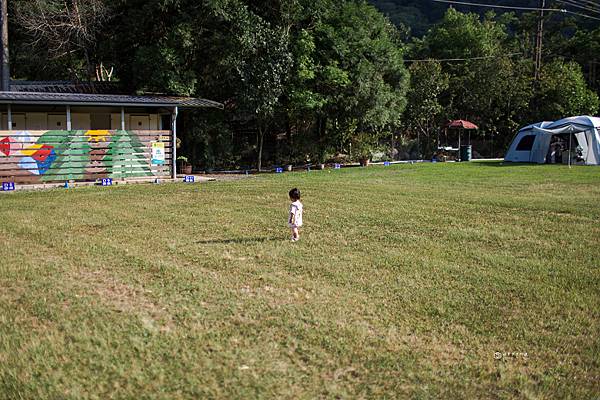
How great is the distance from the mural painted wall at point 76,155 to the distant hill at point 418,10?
160 ft

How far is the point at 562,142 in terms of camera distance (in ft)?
85.6

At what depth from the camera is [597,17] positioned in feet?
153

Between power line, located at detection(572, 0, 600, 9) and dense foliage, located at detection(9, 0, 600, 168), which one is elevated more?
power line, located at detection(572, 0, 600, 9)

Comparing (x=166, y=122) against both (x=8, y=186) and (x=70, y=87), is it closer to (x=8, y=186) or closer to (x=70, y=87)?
(x=70, y=87)

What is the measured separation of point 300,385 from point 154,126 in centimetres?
1887

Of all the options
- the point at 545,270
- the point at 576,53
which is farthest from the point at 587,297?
the point at 576,53

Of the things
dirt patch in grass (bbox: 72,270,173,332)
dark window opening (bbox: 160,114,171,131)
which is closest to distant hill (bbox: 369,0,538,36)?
dark window opening (bbox: 160,114,171,131)

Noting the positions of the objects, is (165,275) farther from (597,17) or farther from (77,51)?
(597,17)

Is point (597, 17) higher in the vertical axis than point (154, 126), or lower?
higher

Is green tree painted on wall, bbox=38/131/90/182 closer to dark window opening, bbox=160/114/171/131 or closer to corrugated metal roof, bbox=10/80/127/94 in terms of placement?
dark window opening, bbox=160/114/171/131

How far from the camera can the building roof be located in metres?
16.6

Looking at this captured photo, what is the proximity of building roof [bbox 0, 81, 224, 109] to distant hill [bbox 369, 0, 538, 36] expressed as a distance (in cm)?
4561

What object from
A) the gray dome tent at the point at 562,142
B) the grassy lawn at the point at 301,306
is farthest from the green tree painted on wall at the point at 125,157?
the gray dome tent at the point at 562,142

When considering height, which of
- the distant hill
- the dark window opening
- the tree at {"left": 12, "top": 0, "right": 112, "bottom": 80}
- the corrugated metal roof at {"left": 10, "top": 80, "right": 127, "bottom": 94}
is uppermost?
the distant hill
